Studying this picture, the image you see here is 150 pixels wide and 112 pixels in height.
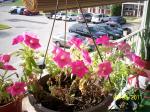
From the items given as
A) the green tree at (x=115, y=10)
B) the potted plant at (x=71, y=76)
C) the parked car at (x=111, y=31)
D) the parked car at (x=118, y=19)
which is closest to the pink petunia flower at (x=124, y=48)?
the potted plant at (x=71, y=76)

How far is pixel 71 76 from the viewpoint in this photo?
802 mm

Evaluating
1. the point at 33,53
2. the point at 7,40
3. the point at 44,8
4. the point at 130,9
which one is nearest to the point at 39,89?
the point at 33,53

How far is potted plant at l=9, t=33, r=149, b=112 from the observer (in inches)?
26.9

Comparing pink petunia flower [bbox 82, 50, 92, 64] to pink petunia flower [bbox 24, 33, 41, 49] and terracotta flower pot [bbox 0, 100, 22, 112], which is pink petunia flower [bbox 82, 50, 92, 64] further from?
terracotta flower pot [bbox 0, 100, 22, 112]

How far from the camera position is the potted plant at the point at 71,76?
0.68m

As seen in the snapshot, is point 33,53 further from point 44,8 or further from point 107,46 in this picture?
point 107,46

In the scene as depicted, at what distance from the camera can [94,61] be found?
85 cm

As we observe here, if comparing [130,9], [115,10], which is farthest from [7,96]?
[130,9]

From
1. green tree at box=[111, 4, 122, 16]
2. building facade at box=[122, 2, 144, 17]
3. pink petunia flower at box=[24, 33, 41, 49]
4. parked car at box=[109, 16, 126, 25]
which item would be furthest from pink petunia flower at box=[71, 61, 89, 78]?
building facade at box=[122, 2, 144, 17]

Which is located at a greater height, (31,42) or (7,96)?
(31,42)

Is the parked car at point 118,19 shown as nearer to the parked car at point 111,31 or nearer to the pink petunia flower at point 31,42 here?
the parked car at point 111,31

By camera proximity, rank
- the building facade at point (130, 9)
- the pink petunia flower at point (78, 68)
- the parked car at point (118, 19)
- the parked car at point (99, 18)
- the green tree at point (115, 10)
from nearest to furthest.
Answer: the pink petunia flower at point (78, 68), the parked car at point (99, 18), the parked car at point (118, 19), the green tree at point (115, 10), the building facade at point (130, 9)

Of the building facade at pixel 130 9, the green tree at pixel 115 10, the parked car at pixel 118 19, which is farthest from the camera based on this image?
the building facade at pixel 130 9

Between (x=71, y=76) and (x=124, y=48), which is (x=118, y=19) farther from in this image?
(x=71, y=76)
